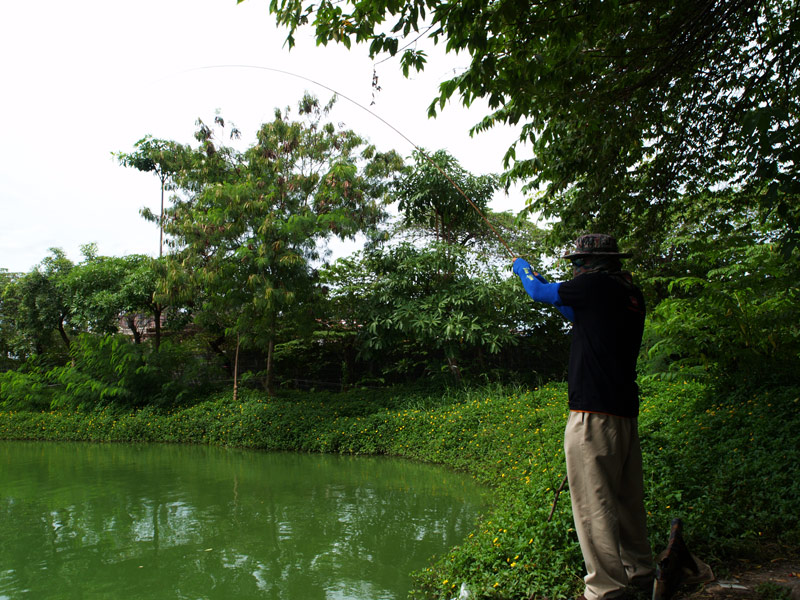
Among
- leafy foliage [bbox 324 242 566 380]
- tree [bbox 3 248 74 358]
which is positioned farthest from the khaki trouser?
tree [bbox 3 248 74 358]

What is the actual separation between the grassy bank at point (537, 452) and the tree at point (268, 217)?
7.20ft

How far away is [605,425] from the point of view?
2.69 metres

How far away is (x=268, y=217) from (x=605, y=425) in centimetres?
961

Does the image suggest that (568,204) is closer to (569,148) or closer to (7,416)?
(569,148)

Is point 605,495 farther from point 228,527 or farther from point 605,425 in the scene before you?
point 228,527

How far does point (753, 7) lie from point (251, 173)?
30.9 feet

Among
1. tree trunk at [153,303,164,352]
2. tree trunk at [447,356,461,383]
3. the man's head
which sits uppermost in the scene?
tree trunk at [153,303,164,352]

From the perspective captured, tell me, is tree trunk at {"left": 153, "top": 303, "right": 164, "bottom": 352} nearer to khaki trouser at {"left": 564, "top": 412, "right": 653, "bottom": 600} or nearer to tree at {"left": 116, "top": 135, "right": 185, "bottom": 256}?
tree at {"left": 116, "top": 135, "right": 185, "bottom": 256}

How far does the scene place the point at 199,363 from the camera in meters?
14.5

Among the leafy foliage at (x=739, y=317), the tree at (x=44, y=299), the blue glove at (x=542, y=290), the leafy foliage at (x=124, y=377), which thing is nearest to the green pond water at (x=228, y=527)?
the blue glove at (x=542, y=290)

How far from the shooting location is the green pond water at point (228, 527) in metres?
3.99

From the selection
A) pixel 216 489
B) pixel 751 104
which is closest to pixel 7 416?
pixel 216 489

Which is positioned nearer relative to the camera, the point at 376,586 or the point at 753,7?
the point at 376,586

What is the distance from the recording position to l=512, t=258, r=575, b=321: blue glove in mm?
2926
